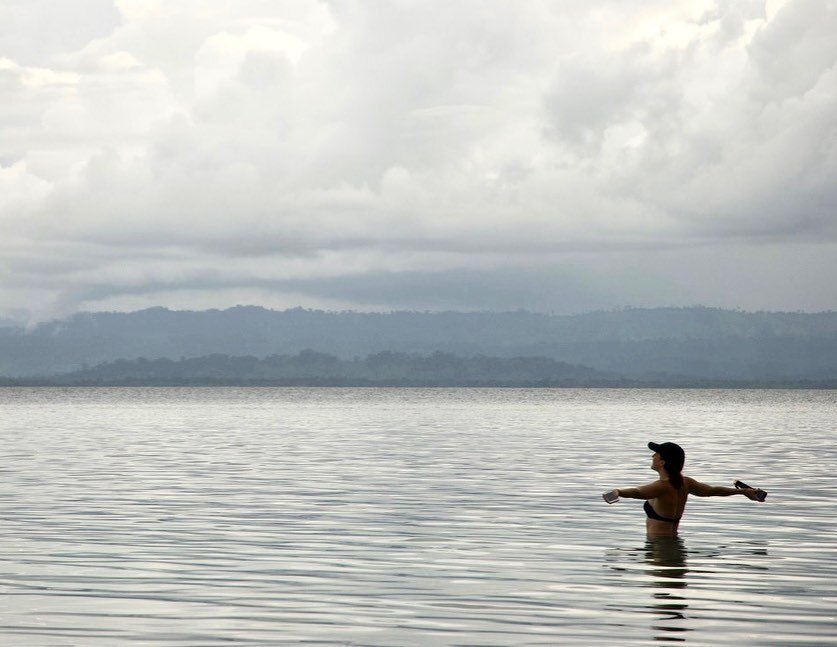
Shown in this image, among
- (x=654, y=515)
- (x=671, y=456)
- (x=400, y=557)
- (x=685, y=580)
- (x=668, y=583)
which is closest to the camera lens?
(x=668, y=583)

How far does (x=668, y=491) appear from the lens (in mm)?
24031

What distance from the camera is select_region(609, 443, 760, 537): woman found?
23141mm

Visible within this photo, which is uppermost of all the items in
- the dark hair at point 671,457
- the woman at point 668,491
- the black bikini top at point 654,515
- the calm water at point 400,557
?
the dark hair at point 671,457

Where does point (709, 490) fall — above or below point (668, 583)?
above

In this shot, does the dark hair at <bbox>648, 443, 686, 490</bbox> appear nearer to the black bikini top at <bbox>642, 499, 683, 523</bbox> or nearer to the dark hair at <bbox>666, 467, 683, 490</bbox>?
the dark hair at <bbox>666, 467, 683, 490</bbox>

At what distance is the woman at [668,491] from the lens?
23.1 m

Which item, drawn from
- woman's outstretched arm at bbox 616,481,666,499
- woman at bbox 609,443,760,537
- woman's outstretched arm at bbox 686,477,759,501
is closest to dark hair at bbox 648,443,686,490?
woman at bbox 609,443,760,537

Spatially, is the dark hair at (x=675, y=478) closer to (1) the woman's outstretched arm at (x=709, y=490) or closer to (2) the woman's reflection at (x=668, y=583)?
(1) the woman's outstretched arm at (x=709, y=490)

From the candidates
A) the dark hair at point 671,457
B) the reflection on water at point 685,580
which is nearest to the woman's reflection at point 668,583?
the reflection on water at point 685,580

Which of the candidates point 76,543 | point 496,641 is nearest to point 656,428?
point 76,543

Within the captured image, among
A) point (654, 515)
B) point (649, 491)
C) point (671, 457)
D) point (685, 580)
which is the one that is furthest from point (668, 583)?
point (654, 515)

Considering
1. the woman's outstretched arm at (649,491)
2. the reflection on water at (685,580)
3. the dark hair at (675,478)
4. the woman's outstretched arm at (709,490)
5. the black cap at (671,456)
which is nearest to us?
the reflection on water at (685,580)

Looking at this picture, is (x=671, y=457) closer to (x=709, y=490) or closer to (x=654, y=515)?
(x=709, y=490)

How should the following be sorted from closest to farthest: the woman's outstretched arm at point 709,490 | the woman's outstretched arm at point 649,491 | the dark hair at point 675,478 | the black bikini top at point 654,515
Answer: the woman's outstretched arm at point 649,491 → the dark hair at point 675,478 → the woman's outstretched arm at point 709,490 → the black bikini top at point 654,515
